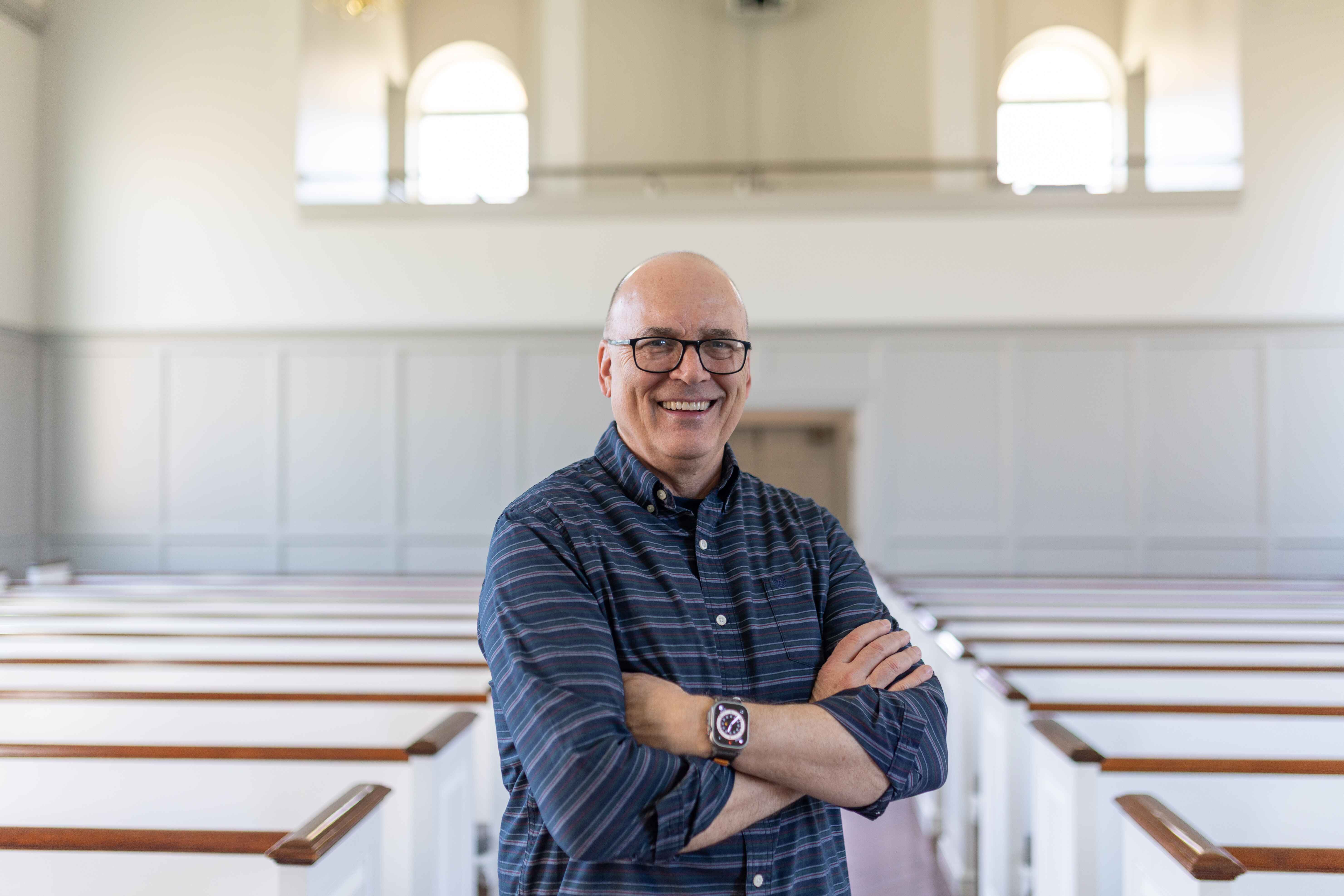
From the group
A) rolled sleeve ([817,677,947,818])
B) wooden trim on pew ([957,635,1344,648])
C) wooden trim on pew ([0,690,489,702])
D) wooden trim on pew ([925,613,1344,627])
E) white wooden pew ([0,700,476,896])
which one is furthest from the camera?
wooden trim on pew ([925,613,1344,627])

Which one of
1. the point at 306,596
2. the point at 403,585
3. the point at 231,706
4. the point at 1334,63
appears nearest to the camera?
the point at 231,706

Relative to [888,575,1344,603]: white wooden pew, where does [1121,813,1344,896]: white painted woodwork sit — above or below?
above

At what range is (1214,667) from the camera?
3.18 meters

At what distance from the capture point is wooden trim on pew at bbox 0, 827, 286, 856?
1750 mm

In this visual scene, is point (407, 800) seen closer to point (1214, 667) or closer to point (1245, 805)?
point (1245, 805)

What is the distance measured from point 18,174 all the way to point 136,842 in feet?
29.8

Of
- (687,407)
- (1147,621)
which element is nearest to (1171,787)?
(687,407)

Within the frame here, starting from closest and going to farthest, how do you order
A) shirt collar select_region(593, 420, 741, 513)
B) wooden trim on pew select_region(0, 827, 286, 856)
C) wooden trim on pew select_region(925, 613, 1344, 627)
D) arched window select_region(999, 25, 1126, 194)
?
1. shirt collar select_region(593, 420, 741, 513)
2. wooden trim on pew select_region(0, 827, 286, 856)
3. wooden trim on pew select_region(925, 613, 1344, 627)
4. arched window select_region(999, 25, 1126, 194)

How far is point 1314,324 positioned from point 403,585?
26.6ft

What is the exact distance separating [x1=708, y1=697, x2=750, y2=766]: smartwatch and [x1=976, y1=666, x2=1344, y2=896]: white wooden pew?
1.90 meters

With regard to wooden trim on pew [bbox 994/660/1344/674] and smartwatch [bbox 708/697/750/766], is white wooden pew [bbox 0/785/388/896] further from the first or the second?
wooden trim on pew [bbox 994/660/1344/674]

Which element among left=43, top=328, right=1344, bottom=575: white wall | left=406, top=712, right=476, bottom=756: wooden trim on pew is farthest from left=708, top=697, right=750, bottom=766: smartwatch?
left=43, top=328, right=1344, bottom=575: white wall

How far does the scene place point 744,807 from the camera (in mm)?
1192

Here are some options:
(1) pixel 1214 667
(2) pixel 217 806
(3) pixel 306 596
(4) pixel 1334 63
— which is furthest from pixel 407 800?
(4) pixel 1334 63
